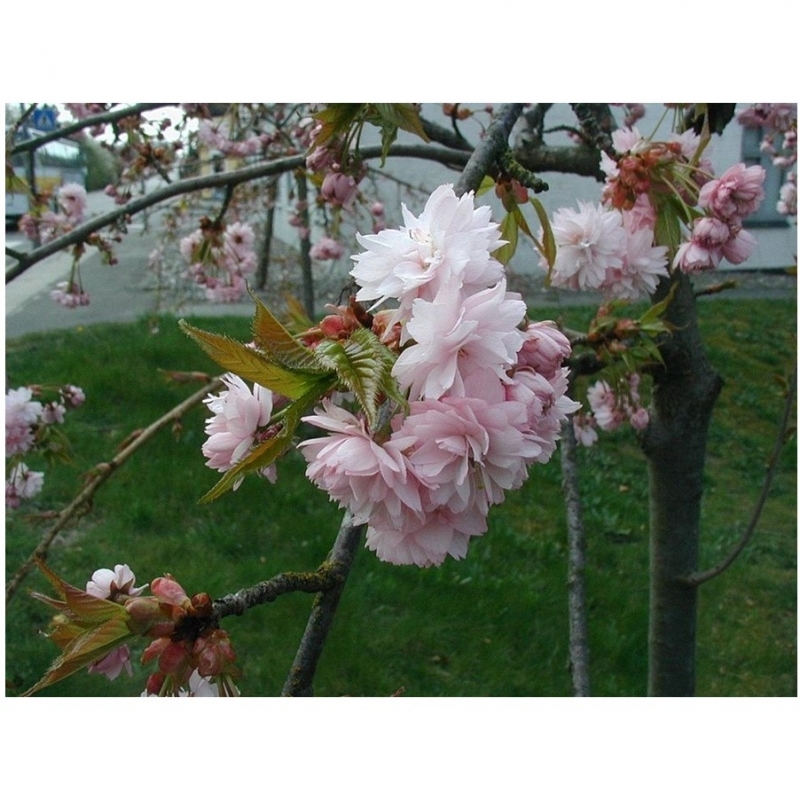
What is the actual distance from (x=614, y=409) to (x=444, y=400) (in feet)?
3.22

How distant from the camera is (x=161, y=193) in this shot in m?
1.15

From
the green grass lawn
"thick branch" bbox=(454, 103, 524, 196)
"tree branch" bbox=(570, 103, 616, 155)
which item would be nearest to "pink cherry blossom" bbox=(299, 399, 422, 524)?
"thick branch" bbox=(454, 103, 524, 196)

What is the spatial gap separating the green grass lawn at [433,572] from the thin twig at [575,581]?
1.31ft

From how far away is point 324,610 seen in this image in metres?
0.53

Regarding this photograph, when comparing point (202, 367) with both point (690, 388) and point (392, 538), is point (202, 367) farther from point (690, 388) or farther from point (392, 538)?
point (392, 538)

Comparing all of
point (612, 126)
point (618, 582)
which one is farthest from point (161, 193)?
point (618, 582)

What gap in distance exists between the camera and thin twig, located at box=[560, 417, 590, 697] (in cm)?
113

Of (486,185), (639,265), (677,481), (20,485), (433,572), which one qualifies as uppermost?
(486,185)

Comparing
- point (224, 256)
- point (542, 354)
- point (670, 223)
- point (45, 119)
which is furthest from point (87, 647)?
point (45, 119)

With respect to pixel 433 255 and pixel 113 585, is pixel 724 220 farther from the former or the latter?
pixel 113 585

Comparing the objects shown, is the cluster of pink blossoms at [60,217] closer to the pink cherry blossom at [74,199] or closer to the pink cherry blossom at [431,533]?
the pink cherry blossom at [74,199]

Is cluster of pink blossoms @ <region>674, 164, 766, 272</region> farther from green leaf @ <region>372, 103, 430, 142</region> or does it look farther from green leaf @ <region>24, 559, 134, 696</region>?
green leaf @ <region>24, 559, 134, 696</region>

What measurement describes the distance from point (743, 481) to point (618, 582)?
1001 millimetres

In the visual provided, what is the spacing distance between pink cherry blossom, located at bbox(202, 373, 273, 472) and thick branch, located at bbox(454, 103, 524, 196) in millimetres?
230
